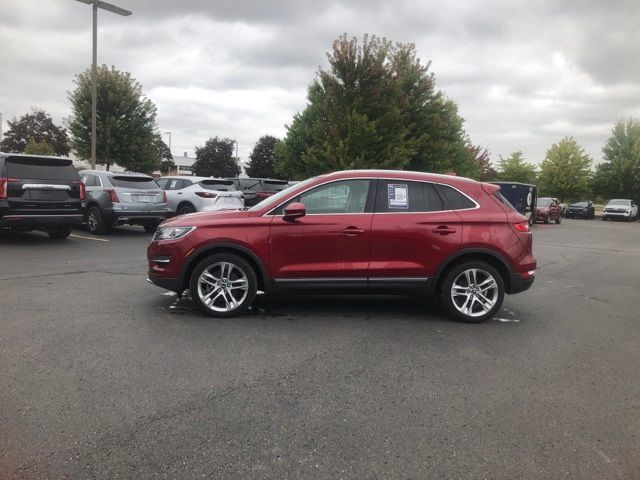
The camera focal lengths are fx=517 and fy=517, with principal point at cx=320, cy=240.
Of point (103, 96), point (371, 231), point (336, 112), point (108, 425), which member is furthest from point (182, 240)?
point (103, 96)

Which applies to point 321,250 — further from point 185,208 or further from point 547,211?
point 547,211

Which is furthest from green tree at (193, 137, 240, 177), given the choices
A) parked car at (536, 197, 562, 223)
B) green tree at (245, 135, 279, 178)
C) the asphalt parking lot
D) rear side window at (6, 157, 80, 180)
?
the asphalt parking lot

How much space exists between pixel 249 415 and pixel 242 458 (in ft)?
1.71

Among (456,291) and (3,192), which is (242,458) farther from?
(3,192)

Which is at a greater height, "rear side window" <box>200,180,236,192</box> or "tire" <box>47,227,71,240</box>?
"rear side window" <box>200,180,236,192</box>

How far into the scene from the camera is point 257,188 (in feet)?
Result: 63.0

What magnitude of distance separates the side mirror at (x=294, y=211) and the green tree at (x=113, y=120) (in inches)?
853

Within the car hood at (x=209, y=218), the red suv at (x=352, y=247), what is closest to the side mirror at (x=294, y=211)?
the red suv at (x=352, y=247)

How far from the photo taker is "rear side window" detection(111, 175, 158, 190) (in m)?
13.2

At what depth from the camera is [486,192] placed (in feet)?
19.7

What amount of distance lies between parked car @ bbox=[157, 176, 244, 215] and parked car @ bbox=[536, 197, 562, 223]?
21.0 meters

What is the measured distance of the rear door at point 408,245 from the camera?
569 cm

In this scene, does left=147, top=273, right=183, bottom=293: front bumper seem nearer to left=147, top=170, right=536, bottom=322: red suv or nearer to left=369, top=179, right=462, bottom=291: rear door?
left=147, top=170, right=536, bottom=322: red suv

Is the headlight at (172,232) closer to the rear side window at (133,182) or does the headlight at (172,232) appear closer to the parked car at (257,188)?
the rear side window at (133,182)
